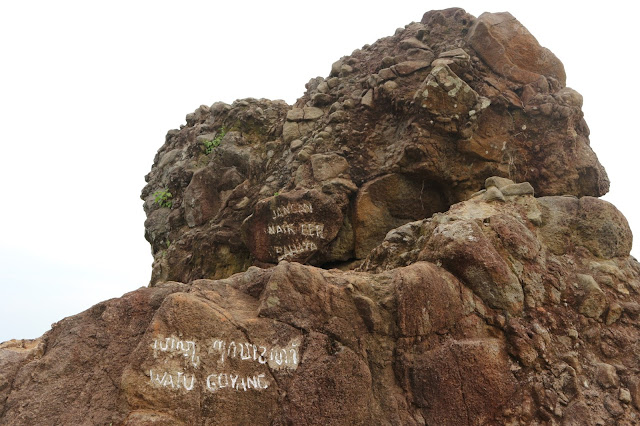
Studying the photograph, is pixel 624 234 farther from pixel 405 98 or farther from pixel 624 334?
pixel 405 98

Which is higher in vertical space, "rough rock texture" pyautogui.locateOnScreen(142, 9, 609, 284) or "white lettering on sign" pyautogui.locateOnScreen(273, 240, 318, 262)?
"rough rock texture" pyautogui.locateOnScreen(142, 9, 609, 284)

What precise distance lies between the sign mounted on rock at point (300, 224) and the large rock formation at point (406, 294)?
0.09ft

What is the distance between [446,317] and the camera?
5.23m

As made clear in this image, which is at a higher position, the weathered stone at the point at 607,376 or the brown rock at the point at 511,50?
the brown rock at the point at 511,50

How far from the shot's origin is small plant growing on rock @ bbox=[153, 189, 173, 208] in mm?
12273

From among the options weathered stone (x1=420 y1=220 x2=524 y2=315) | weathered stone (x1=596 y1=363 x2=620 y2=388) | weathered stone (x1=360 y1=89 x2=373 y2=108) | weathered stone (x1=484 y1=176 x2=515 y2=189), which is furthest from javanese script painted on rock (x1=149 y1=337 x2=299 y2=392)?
weathered stone (x1=360 y1=89 x2=373 y2=108)

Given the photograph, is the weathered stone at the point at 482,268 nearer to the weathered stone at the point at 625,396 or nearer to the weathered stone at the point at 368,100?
the weathered stone at the point at 625,396

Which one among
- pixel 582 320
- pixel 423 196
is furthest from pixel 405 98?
pixel 582 320

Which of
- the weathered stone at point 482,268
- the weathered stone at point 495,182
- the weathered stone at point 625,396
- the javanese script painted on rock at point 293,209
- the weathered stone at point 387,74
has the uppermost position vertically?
the weathered stone at point 387,74

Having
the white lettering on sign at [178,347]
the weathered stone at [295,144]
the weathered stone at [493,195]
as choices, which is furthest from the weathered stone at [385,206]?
the white lettering on sign at [178,347]

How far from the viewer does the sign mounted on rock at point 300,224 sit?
29.1 feet

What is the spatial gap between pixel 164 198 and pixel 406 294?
352 inches

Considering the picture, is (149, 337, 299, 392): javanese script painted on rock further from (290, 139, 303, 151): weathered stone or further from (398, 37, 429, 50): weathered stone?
(398, 37, 429, 50): weathered stone

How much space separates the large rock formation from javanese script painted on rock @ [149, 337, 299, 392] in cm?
1
